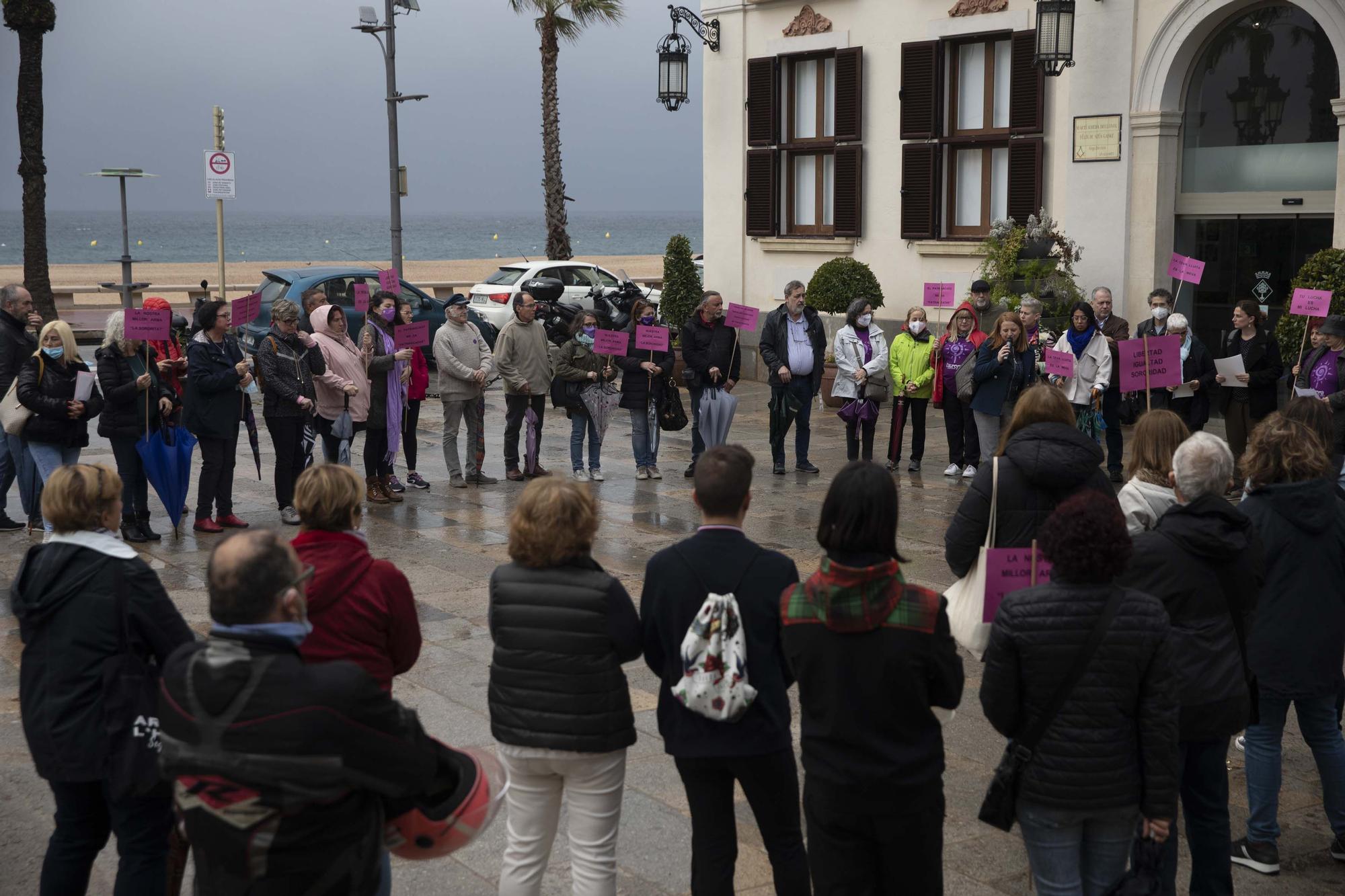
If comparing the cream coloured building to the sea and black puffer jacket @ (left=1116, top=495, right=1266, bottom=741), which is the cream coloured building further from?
the sea

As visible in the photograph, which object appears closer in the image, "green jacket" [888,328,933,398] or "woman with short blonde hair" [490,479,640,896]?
"woman with short blonde hair" [490,479,640,896]

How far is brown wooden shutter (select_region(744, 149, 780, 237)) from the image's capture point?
64.5 feet

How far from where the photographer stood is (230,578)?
3.05m

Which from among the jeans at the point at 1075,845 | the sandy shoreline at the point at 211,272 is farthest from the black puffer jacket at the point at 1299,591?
the sandy shoreline at the point at 211,272

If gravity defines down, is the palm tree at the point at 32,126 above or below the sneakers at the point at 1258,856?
above

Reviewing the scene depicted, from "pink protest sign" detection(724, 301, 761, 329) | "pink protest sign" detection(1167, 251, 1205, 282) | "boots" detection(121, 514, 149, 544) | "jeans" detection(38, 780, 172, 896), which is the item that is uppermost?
"pink protest sign" detection(1167, 251, 1205, 282)

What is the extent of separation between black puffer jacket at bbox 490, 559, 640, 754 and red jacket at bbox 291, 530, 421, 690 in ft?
0.94

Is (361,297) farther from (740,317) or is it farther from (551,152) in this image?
(551,152)

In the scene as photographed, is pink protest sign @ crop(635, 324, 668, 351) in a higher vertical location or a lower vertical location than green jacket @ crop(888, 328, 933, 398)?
higher

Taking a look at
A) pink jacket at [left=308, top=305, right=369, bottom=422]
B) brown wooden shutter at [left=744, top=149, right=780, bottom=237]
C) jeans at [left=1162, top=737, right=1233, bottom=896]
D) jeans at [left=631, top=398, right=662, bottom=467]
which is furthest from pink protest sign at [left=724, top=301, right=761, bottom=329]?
jeans at [left=1162, top=737, right=1233, bottom=896]

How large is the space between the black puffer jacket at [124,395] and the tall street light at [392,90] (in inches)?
538

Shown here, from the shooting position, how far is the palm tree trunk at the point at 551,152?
27062 mm

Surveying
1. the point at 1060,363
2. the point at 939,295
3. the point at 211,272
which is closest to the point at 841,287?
the point at 939,295

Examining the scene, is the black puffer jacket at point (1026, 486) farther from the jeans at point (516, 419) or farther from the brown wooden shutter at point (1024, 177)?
the brown wooden shutter at point (1024, 177)
